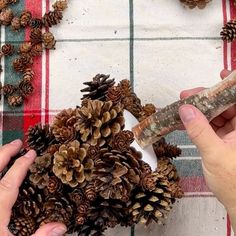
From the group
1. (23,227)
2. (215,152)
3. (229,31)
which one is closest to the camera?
(215,152)

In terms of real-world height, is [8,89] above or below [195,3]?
below

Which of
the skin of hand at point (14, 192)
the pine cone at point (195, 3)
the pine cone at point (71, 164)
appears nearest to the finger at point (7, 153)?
the skin of hand at point (14, 192)

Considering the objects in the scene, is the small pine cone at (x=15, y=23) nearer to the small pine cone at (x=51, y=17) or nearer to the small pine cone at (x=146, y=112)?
the small pine cone at (x=51, y=17)

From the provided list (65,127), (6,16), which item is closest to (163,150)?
(65,127)

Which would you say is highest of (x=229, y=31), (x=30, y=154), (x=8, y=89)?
(x=229, y=31)

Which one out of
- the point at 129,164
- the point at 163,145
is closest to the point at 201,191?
the point at 163,145

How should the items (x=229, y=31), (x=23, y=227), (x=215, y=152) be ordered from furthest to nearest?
(x=229, y=31) → (x=23, y=227) → (x=215, y=152)

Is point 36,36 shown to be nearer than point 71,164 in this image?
No

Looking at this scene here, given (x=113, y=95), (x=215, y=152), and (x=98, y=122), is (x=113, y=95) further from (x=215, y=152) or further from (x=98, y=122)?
(x=215, y=152)
